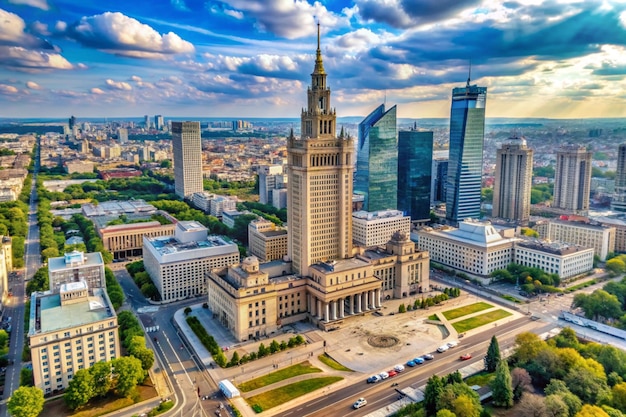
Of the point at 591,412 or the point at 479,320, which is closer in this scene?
the point at 591,412

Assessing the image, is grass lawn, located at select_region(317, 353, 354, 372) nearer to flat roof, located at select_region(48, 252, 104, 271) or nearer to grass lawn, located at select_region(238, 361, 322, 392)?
grass lawn, located at select_region(238, 361, 322, 392)

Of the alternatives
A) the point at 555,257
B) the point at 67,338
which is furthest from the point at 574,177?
the point at 67,338

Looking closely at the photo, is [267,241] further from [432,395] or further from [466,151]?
[466,151]

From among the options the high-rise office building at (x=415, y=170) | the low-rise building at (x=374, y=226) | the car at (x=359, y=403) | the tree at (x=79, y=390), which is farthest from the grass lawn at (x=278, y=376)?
the high-rise office building at (x=415, y=170)

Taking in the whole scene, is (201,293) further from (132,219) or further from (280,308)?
(132,219)

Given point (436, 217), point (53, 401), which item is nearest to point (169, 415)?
point (53, 401)

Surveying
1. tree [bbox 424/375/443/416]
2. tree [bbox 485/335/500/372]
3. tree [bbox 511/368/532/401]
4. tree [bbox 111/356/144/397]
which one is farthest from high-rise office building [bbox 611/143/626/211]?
tree [bbox 111/356/144/397]

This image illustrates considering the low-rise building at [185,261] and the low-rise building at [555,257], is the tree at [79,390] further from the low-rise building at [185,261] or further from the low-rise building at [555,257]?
the low-rise building at [555,257]
